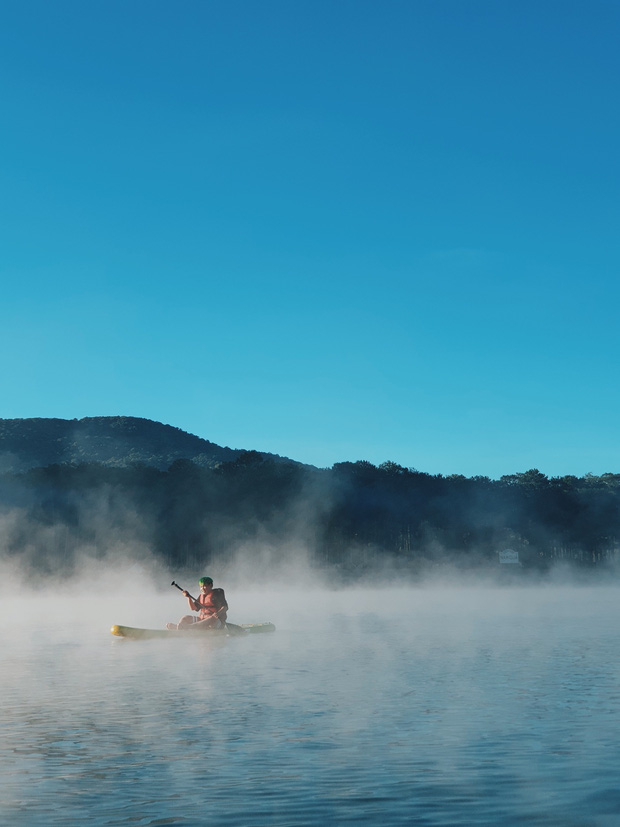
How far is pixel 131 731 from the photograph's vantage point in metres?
14.3

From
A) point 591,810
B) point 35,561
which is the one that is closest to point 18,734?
point 591,810

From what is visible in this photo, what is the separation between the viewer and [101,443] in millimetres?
183750

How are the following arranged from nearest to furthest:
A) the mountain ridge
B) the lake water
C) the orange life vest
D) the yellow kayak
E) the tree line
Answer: the lake water, the yellow kayak, the orange life vest, the tree line, the mountain ridge

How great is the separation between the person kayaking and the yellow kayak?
0.17 metres

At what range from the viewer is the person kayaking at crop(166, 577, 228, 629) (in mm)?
31281

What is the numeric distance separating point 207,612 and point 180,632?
154 centimetres

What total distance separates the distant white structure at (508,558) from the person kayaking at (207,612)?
252 ft

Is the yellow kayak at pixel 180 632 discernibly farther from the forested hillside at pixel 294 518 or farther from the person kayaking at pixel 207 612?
the forested hillside at pixel 294 518

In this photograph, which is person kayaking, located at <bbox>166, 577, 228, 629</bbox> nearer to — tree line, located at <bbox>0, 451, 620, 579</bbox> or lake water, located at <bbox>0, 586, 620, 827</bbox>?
lake water, located at <bbox>0, 586, 620, 827</bbox>

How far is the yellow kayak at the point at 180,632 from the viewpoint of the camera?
96.8 ft

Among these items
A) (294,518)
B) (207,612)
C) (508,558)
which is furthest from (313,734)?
(508,558)

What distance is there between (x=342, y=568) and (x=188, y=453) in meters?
84.3

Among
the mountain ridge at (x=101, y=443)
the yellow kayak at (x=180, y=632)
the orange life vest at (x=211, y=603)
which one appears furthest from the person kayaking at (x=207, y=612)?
the mountain ridge at (x=101, y=443)

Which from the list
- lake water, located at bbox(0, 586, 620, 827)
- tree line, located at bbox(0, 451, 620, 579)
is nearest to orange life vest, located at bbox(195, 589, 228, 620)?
lake water, located at bbox(0, 586, 620, 827)
